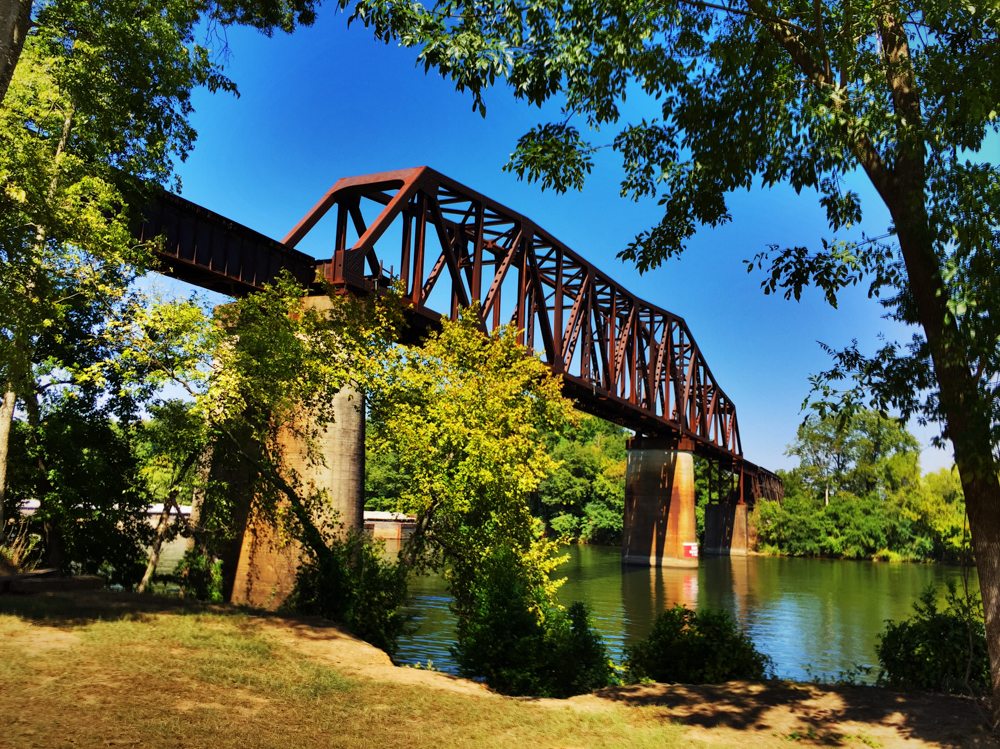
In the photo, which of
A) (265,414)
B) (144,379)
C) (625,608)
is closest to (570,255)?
(625,608)

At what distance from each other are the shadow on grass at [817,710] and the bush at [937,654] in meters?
0.91

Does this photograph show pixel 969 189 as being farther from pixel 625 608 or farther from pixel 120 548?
pixel 625 608

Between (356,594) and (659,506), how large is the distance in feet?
167

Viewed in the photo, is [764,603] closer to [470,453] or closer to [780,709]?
[470,453]

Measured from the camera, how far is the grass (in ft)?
27.1

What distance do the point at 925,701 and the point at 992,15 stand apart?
395 inches

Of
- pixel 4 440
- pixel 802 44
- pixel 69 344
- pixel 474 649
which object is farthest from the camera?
Answer: pixel 69 344

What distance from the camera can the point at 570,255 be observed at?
169 feet

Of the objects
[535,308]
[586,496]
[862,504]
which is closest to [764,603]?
[535,308]

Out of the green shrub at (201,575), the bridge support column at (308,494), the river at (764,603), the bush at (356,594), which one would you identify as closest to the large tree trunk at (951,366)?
the river at (764,603)

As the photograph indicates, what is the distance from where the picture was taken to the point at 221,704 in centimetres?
959

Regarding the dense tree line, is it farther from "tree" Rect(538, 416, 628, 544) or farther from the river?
"tree" Rect(538, 416, 628, 544)

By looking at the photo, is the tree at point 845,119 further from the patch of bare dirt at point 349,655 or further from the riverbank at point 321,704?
the patch of bare dirt at point 349,655

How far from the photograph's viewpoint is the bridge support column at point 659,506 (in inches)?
2579
